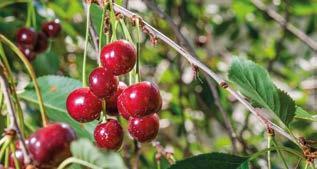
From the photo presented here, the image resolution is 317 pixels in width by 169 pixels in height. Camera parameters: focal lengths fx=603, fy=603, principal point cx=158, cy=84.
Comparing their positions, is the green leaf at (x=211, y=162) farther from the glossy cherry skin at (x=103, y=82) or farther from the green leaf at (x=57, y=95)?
the green leaf at (x=57, y=95)

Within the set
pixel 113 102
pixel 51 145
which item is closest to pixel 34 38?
pixel 113 102

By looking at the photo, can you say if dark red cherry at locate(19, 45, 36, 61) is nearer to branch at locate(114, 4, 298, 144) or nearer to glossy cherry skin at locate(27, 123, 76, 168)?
branch at locate(114, 4, 298, 144)

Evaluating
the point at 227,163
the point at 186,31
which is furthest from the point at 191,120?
the point at 227,163

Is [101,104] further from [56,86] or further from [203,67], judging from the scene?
[56,86]

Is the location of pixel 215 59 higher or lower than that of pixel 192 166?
lower

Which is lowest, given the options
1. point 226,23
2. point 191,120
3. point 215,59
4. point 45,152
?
point 191,120

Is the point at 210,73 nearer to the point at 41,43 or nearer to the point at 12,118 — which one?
the point at 12,118
